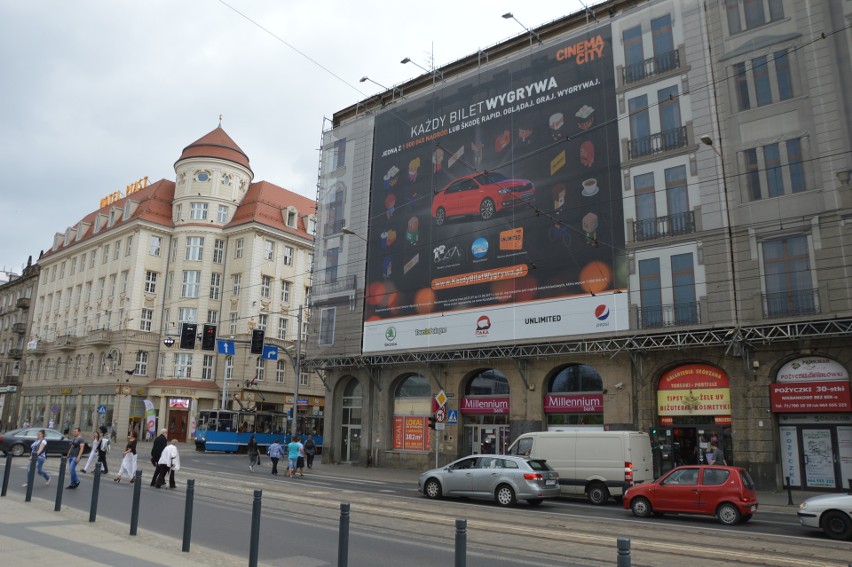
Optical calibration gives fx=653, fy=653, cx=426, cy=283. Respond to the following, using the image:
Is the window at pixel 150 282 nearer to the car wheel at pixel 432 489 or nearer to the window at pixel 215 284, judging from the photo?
the window at pixel 215 284

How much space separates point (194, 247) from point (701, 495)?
5397cm

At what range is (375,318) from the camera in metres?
36.2

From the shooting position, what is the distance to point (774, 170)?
79.3ft

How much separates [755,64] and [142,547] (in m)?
25.9

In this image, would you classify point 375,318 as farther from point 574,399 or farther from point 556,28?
point 556,28

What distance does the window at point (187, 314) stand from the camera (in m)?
58.8

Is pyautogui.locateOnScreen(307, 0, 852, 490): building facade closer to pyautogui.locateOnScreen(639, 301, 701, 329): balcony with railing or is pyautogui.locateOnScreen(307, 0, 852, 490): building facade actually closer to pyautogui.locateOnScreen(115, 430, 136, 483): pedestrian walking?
pyautogui.locateOnScreen(639, 301, 701, 329): balcony with railing

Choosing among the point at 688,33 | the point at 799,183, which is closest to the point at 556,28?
the point at 688,33

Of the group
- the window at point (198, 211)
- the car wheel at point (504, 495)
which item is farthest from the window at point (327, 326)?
the window at point (198, 211)

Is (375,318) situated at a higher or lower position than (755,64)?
lower

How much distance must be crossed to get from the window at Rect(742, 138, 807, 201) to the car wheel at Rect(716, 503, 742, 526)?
44.2 ft

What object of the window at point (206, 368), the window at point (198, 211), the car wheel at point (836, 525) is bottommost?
the car wheel at point (836, 525)

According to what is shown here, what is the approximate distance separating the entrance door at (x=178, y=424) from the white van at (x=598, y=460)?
1677 inches

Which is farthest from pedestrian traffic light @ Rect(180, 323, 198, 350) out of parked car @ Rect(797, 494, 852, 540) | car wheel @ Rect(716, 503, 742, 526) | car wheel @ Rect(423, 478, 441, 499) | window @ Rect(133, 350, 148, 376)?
window @ Rect(133, 350, 148, 376)
